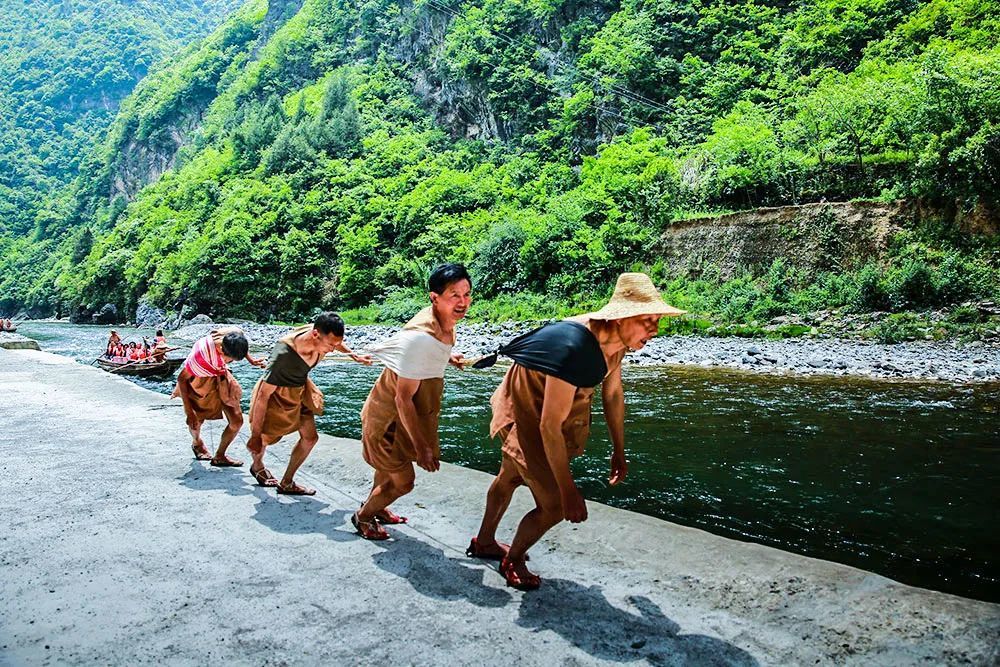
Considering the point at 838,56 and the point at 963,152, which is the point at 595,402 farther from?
the point at 838,56

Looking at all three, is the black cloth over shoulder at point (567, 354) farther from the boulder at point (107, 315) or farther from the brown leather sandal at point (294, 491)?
the boulder at point (107, 315)

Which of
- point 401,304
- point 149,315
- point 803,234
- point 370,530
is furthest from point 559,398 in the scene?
point 149,315

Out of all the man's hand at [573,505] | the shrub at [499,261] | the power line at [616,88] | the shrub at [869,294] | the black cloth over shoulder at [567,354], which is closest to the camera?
the black cloth over shoulder at [567,354]

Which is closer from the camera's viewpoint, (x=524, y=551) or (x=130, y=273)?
(x=524, y=551)

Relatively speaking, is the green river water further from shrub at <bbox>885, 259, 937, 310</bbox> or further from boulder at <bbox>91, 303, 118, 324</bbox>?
boulder at <bbox>91, 303, 118, 324</bbox>

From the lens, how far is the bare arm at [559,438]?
284cm

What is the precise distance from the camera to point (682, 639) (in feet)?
9.00

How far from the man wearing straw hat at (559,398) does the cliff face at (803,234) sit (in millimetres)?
20270

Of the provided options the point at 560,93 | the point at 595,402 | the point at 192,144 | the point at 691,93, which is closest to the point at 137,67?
the point at 192,144

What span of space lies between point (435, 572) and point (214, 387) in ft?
13.5

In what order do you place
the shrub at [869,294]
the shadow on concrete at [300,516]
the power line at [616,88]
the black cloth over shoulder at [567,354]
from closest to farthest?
1. the black cloth over shoulder at [567,354]
2. the shadow on concrete at [300,516]
3. the shrub at [869,294]
4. the power line at [616,88]

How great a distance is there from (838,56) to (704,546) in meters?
33.1

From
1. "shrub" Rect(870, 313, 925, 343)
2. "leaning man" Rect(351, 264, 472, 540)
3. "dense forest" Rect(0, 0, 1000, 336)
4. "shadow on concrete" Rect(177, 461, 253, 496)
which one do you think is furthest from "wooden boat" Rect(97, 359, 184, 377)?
"shrub" Rect(870, 313, 925, 343)

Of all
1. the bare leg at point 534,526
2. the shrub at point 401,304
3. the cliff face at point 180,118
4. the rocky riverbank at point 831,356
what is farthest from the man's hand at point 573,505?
the cliff face at point 180,118
